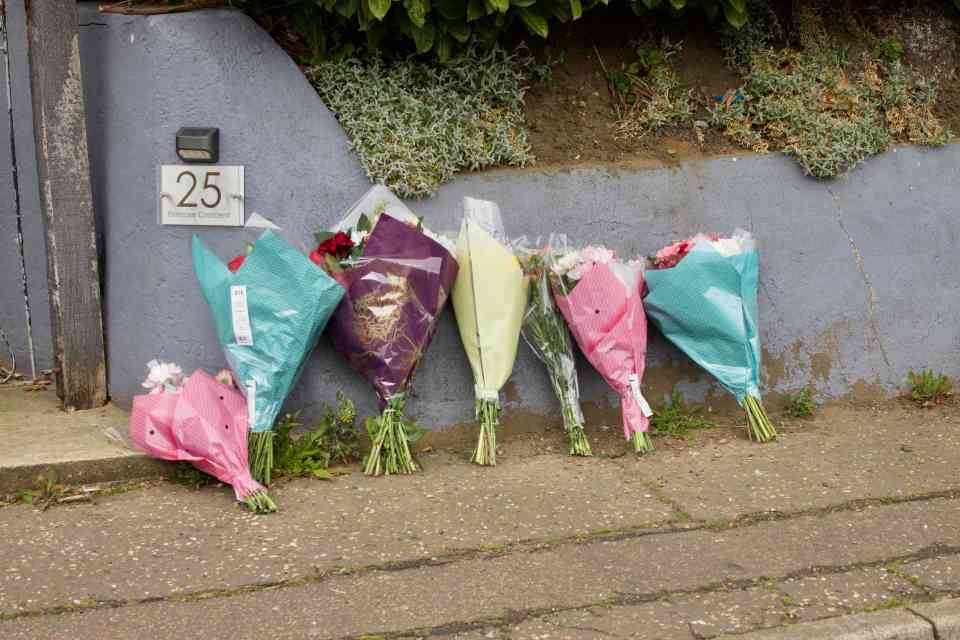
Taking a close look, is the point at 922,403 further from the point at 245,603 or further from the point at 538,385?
the point at 245,603

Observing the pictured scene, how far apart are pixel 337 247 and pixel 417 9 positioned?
3.51 ft

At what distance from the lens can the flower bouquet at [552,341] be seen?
207 inches

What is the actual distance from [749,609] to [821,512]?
0.95 m

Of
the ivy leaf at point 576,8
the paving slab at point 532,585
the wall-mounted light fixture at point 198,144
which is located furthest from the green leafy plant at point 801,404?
the wall-mounted light fixture at point 198,144

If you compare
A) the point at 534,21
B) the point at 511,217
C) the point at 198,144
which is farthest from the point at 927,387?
the point at 198,144

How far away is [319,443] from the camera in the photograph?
202 inches

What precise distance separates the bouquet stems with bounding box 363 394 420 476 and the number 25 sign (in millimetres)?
1052

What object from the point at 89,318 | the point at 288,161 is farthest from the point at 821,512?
the point at 89,318

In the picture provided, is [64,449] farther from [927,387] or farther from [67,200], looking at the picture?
[927,387]

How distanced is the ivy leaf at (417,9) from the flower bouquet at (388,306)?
2.73 feet

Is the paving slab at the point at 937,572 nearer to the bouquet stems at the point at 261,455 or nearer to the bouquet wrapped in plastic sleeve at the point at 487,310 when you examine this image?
the bouquet wrapped in plastic sleeve at the point at 487,310

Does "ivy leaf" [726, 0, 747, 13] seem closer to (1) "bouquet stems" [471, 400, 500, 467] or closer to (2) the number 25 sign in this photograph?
(1) "bouquet stems" [471, 400, 500, 467]

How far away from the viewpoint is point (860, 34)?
243 inches

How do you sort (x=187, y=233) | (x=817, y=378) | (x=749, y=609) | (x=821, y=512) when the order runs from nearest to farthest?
(x=749, y=609)
(x=821, y=512)
(x=187, y=233)
(x=817, y=378)
